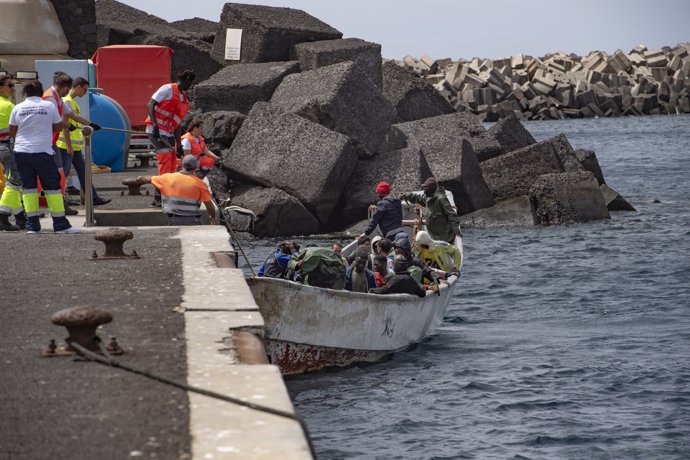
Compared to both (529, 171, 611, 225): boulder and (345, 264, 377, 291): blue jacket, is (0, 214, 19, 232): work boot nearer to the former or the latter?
(345, 264, 377, 291): blue jacket

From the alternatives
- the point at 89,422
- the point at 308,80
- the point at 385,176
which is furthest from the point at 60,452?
the point at 308,80

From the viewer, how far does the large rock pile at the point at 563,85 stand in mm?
88438

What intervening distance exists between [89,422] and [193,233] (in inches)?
279

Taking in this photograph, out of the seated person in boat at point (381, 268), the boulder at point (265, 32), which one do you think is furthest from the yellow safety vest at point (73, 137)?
the boulder at point (265, 32)

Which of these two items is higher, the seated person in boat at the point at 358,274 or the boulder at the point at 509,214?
the seated person in boat at the point at 358,274

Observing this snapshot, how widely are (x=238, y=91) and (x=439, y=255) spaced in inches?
542

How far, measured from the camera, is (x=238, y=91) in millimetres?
30703

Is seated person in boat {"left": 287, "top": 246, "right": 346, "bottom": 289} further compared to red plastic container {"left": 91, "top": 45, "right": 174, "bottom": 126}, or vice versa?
red plastic container {"left": 91, "top": 45, "right": 174, "bottom": 126}

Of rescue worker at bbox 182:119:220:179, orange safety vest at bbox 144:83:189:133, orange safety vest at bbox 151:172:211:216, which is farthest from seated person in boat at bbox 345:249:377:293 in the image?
orange safety vest at bbox 144:83:189:133

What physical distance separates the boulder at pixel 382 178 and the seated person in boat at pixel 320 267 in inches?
451

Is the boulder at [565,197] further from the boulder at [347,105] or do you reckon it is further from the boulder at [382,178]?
the boulder at [347,105]

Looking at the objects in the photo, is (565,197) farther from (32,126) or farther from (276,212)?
(32,126)

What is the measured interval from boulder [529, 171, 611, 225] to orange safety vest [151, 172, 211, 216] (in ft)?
50.4

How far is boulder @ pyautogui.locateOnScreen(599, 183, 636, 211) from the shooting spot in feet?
107
